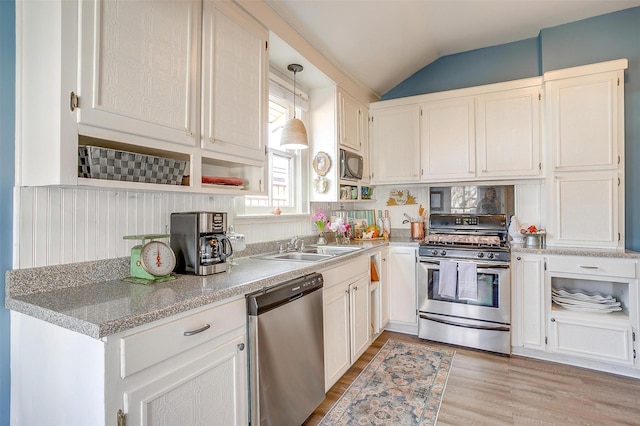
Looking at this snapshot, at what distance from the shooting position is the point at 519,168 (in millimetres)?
3082

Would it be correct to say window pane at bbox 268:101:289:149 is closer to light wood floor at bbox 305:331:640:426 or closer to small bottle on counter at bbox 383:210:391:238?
small bottle on counter at bbox 383:210:391:238

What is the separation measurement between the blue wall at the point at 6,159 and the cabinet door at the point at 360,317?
192 centimetres

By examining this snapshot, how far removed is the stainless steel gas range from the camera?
285 centimetres

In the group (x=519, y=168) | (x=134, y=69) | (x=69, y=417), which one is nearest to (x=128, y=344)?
(x=69, y=417)

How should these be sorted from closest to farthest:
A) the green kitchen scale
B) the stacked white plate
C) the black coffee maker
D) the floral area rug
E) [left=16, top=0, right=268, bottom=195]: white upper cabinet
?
[left=16, top=0, right=268, bottom=195]: white upper cabinet
the green kitchen scale
the black coffee maker
the floral area rug
the stacked white plate

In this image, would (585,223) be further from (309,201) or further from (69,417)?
(69,417)

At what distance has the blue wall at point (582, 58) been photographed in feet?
9.21

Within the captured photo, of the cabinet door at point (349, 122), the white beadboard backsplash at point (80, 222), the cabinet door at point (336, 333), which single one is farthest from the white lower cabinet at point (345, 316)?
the cabinet door at point (349, 122)

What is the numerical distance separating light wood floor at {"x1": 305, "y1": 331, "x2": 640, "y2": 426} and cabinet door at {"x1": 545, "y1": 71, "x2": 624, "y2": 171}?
1707 mm

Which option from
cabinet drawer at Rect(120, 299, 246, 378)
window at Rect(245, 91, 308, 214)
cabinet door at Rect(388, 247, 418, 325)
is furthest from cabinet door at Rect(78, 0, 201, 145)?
cabinet door at Rect(388, 247, 418, 325)

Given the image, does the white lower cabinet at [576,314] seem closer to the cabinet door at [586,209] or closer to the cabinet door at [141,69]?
the cabinet door at [586,209]

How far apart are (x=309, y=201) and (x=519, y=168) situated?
2041mm

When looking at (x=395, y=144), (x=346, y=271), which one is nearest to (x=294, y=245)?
(x=346, y=271)

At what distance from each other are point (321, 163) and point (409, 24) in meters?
1.49
